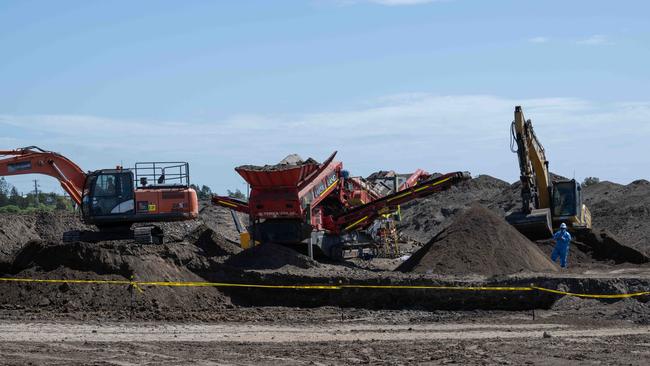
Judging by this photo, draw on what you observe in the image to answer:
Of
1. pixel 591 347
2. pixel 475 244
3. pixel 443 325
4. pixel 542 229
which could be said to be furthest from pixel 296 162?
pixel 591 347

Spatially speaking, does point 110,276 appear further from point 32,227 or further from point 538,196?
point 32,227

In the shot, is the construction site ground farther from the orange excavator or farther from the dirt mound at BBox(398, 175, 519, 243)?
the dirt mound at BBox(398, 175, 519, 243)

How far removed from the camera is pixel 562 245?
2622cm

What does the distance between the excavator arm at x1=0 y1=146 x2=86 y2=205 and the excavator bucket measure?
Answer: 12209mm

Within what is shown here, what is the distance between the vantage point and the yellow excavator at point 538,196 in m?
28.7

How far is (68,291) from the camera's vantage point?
20516mm

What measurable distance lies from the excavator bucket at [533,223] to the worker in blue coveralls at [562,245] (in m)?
2.00

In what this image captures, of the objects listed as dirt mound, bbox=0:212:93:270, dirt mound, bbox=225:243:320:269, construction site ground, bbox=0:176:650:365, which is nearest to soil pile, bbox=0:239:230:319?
construction site ground, bbox=0:176:650:365

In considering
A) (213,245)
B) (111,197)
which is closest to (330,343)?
(111,197)

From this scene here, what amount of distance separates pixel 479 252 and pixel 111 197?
367 inches

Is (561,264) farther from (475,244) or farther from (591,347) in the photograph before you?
(591,347)

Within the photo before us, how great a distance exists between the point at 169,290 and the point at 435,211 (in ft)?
98.7

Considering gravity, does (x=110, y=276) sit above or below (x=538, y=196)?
below

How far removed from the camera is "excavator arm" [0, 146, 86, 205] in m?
25.5
